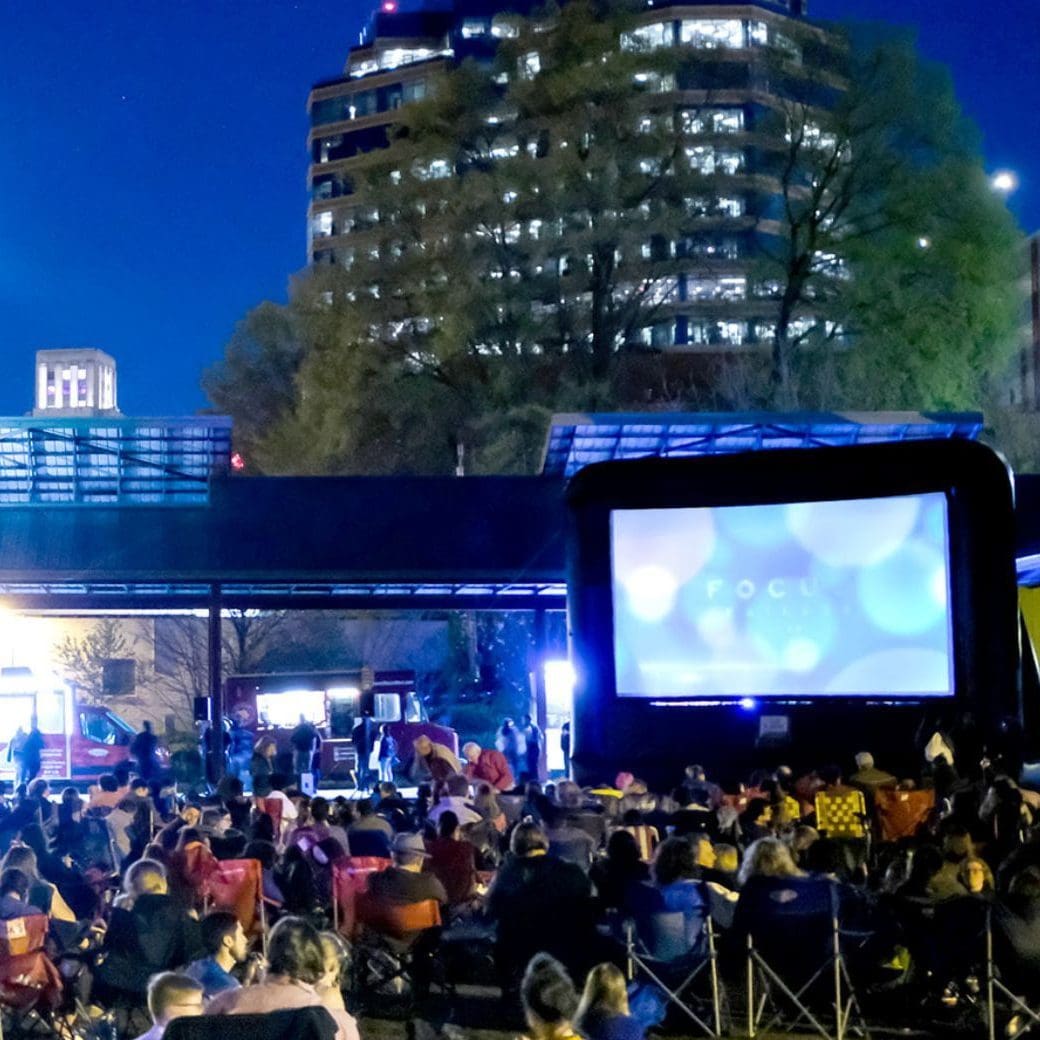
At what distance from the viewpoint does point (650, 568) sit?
714 inches

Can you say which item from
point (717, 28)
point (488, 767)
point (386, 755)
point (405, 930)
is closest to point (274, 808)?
point (488, 767)

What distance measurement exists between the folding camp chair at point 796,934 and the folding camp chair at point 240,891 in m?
2.95

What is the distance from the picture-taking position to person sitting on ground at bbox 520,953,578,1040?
4.83 m

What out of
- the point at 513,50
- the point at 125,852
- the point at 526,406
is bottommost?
the point at 125,852

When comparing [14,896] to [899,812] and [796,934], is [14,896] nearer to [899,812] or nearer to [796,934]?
[796,934]

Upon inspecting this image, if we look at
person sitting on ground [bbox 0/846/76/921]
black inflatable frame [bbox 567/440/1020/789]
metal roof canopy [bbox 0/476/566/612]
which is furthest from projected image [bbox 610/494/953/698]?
person sitting on ground [bbox 0/846/76/921]

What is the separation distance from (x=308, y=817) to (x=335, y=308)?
2757cm

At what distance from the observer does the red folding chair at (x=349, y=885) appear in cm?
909

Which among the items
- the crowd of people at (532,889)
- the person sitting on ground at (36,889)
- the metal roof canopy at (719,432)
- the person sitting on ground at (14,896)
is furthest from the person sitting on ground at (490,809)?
the metal roof canopy at (719,432)

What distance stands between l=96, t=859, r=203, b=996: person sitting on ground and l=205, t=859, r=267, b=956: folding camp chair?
1.45 meters

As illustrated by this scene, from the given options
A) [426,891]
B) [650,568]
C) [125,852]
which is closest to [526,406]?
[650,568]

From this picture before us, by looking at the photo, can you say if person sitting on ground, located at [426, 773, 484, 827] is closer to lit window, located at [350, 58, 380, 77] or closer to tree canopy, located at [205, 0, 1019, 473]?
tree canopy, located at [205, 0, 1019, 473]

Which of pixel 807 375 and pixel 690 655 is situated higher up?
pixel 807 375

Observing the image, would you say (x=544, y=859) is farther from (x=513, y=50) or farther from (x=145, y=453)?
(x=513, y=50)
